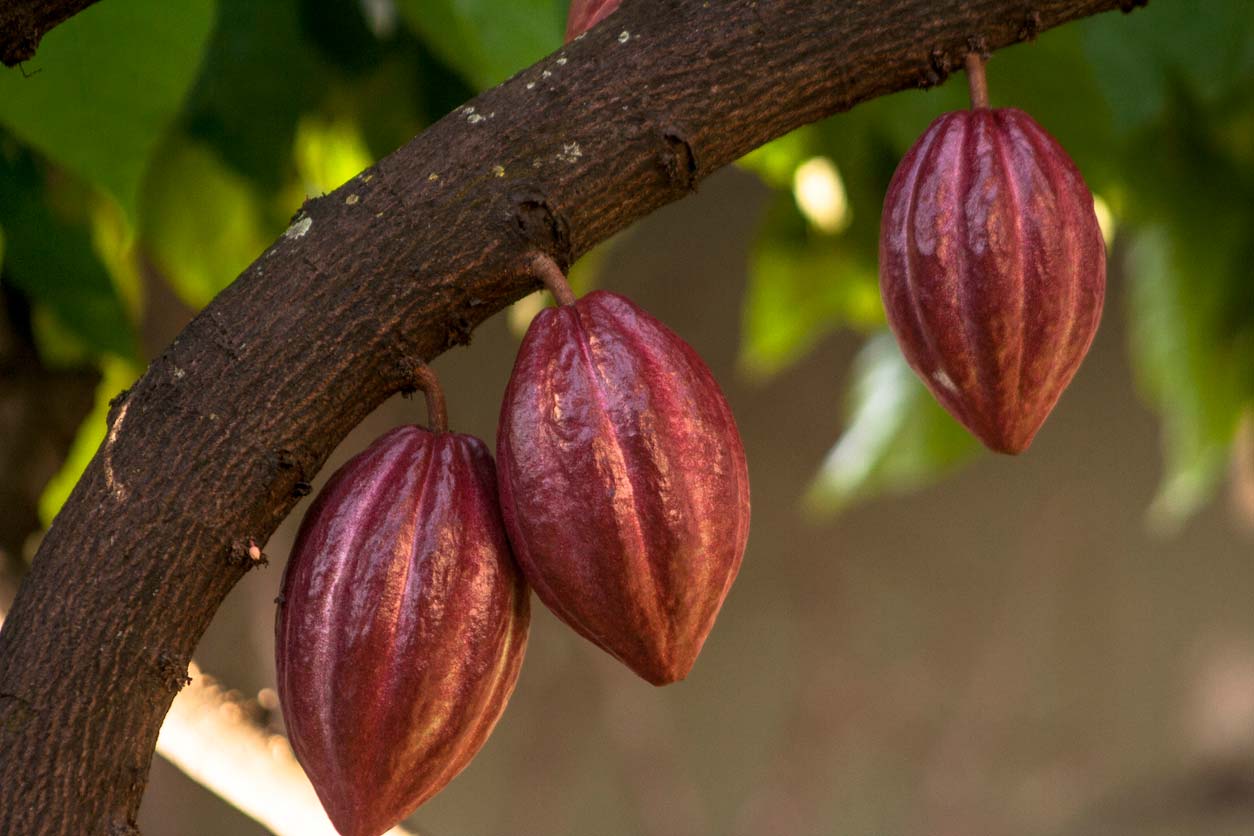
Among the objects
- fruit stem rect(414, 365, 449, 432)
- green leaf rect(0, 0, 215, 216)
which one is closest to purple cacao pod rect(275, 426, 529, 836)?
fruit stem rect(414, 365, 449, 432)

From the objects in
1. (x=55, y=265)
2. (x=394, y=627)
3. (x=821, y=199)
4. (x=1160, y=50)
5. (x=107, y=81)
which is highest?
(x=821, y=199)

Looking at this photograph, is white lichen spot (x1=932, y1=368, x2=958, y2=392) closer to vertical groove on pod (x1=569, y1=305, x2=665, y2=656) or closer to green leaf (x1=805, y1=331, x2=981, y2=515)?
vertical groove on pod (x1=569, y1=305, x2=665, y2=656)

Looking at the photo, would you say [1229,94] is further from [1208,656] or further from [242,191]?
[1208,656]

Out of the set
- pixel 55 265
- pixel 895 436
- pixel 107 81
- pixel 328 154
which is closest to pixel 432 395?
pixel 107 81

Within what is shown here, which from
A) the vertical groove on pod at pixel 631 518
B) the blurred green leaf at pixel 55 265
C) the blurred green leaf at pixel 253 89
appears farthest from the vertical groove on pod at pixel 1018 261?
the blurred green leaf at pixel 253 89

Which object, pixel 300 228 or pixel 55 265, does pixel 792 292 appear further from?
pixel 300 228

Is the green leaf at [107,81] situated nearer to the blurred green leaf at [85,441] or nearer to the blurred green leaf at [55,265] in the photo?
the blurred green leaf at [55,265]
